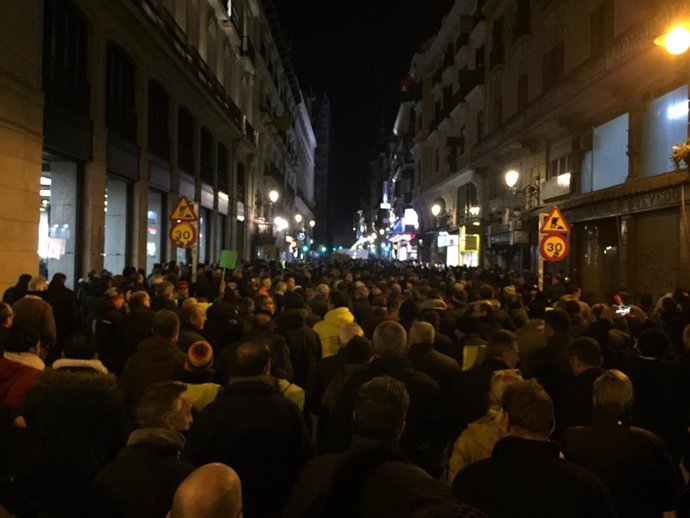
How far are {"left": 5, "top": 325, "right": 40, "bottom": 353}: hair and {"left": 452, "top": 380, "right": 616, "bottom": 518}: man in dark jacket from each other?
3.82 metres

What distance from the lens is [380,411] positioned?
3252 mm

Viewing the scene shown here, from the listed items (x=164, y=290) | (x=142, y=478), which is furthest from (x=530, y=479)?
(x=164, y=290)

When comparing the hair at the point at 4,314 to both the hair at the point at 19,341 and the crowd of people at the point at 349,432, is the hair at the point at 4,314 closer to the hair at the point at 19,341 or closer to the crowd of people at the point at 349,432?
the crowd of people at the point at 349,432

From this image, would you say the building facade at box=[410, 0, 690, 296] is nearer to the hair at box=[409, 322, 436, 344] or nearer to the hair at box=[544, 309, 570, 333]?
the hair at box=[544, 309, 570, 333]

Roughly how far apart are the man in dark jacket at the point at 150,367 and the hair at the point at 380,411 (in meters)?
2.90

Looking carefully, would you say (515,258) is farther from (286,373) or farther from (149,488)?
(149,488)

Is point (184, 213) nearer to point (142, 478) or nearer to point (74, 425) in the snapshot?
point (74, 425)

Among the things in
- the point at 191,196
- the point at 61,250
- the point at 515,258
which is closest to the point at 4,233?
the point at 61,250

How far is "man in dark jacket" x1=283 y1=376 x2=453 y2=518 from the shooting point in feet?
9.16

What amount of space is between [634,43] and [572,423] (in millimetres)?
13935

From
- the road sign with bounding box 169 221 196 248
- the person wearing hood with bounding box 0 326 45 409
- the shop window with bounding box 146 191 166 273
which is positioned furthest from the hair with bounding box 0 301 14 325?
the shop window with bounding box 146 191 166 273

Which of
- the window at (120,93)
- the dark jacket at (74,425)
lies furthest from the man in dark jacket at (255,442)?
the window at (120,93)

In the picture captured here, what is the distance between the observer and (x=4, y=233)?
13.5 metres

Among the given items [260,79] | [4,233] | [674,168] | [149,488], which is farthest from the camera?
[260,79]
